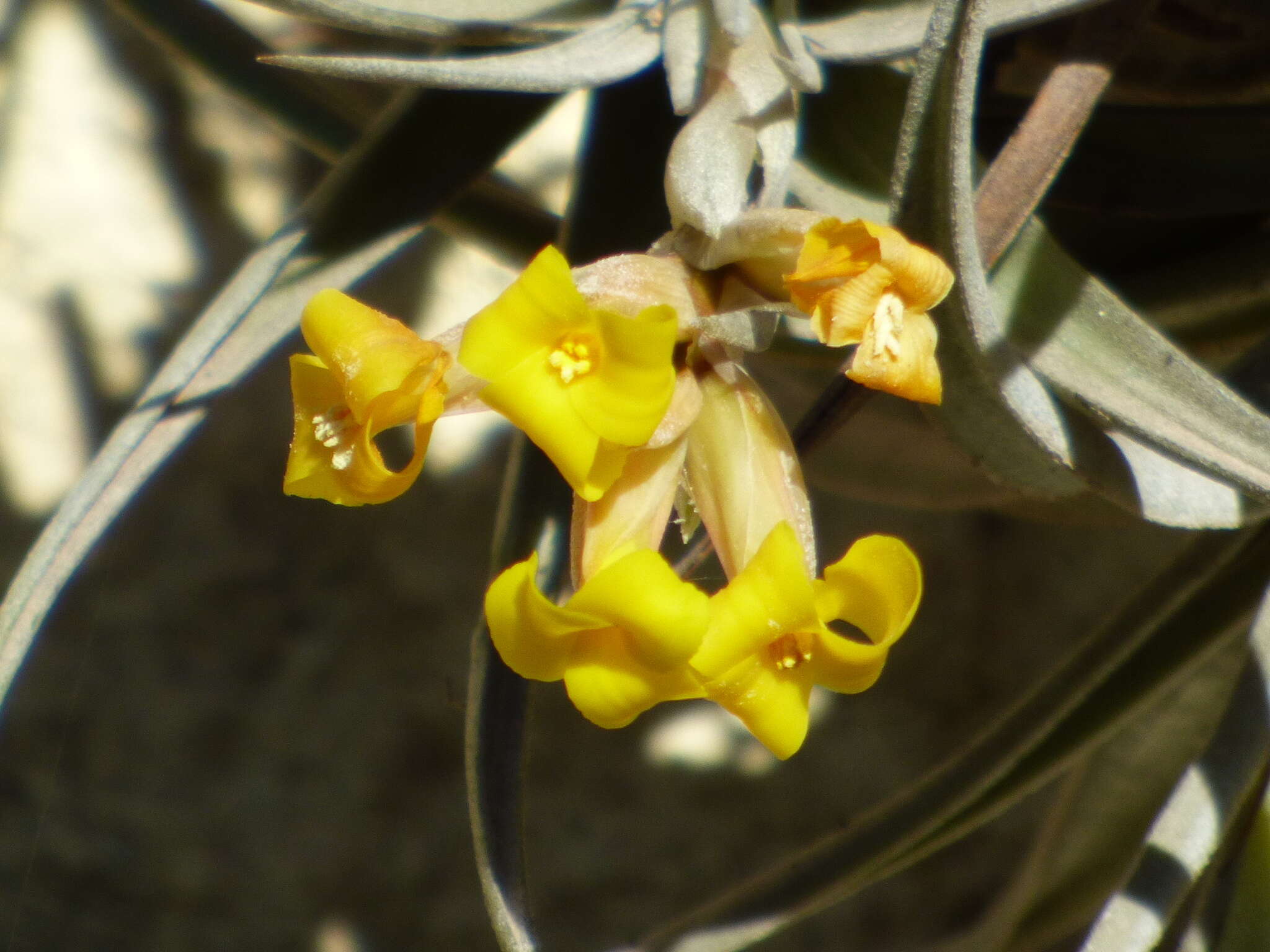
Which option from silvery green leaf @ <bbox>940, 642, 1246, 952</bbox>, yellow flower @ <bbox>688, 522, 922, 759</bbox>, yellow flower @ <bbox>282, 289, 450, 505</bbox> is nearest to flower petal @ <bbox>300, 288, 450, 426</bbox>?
yellow flower @ <bbox>282, 289, 450, 505</bbox>

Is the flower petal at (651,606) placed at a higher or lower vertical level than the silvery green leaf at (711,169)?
lower

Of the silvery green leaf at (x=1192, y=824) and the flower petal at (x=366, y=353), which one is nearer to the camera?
the flower petal at (x=366, y=353)

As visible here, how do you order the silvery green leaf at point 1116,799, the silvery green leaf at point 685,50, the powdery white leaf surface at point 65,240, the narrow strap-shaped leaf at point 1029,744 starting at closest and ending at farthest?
the silvery green leaf at point 685,50 → the narrow strap-shaped leaf at point 1029,744 → the silvery green leaf at point 1116,799 → the powdery white leaf surface at point 65,240

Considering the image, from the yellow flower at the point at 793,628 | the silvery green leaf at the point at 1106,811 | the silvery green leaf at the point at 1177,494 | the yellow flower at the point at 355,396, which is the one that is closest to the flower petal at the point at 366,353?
the yellow flower at the point at 355,396

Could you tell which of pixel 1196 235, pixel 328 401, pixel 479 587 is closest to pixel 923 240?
pixel 328 401

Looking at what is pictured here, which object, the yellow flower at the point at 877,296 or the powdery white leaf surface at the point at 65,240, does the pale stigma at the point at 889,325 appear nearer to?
the yellow flower at the point at 877,296

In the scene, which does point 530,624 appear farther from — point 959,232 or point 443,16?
point 443,16

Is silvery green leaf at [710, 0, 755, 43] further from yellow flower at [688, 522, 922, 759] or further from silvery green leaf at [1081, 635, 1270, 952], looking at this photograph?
silvery green leaf at [1081, 635, 1270, 952]
